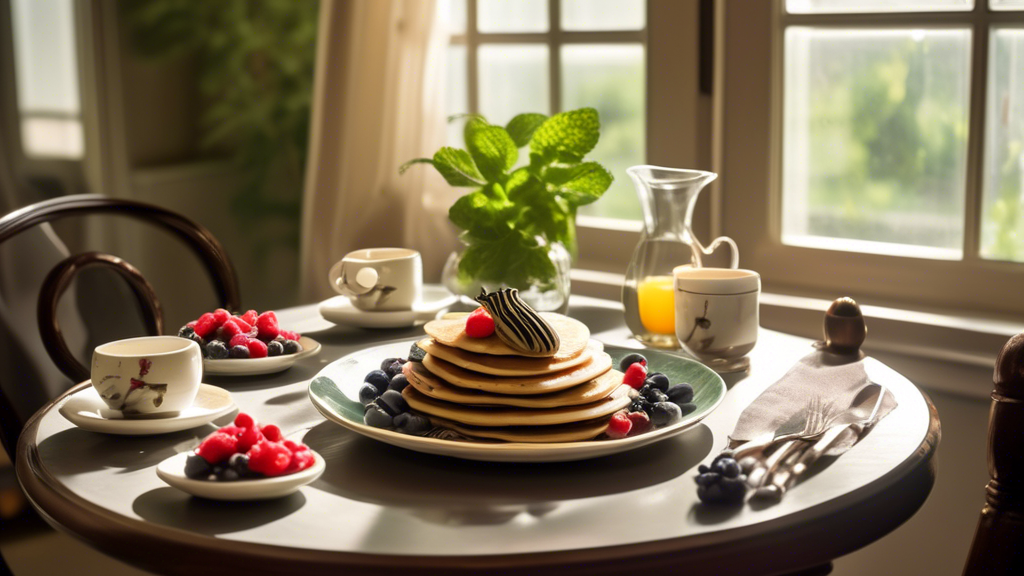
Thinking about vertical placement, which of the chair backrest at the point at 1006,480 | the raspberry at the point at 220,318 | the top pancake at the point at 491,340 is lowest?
the chair backrest at the point at 1006,480

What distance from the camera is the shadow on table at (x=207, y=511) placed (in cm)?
76

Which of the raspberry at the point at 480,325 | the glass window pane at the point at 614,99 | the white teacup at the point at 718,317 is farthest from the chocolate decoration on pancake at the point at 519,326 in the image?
the glass window pane at the point at 614,99

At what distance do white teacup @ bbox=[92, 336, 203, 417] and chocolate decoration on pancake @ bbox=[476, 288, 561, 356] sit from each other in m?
0.31

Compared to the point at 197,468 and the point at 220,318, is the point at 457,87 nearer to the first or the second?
the point at 220,318

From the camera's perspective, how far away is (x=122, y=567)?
77.4 inches

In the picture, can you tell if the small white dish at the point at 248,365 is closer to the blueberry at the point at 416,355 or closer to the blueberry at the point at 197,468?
the blueberry at the point at 416,355

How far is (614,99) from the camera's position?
2.15 metres

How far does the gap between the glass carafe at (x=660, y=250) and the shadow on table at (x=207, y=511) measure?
646mm

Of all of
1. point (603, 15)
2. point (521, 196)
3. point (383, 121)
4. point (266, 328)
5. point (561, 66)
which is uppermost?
point (603, 15)

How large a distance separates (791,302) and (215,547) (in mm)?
1305

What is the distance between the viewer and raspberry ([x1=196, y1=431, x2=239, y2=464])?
796mm

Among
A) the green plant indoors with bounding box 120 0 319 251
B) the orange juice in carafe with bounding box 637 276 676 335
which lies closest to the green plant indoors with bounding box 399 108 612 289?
the orange juice in carafe with bounding box 637 276 676 335

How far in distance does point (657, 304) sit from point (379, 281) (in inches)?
15.6

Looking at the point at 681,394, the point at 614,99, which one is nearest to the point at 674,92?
the point at 614,99
